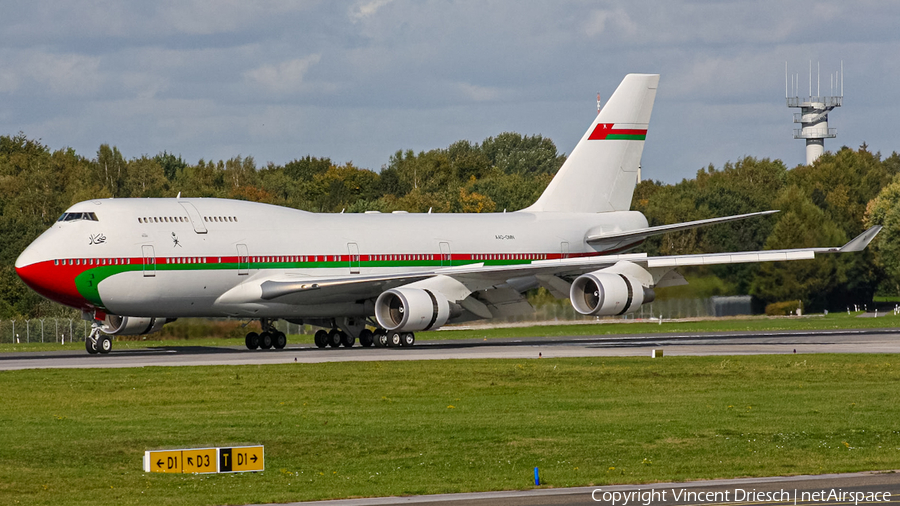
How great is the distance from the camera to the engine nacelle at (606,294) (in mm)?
42000

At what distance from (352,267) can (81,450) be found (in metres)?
24.7

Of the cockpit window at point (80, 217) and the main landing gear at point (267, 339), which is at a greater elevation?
the cockpit window at point (80, 217)

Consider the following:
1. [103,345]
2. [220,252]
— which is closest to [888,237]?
[220,252]

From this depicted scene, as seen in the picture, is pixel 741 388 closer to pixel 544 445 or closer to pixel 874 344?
pixel 544 445

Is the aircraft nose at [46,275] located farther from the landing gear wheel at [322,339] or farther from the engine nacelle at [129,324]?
the landing gear wheel at [322,339]

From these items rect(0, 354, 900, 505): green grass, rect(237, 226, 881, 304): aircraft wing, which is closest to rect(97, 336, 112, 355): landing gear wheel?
rect(237, 226, 881, 304): aircraft wing

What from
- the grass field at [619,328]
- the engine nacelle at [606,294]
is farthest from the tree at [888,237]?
Result: the engine nacelle at [606,294]

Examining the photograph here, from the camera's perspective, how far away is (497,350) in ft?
136

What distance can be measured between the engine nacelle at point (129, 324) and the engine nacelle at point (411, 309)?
24.9ft

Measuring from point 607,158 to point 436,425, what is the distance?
3144cm

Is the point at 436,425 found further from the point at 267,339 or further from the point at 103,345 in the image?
the point at 267,339

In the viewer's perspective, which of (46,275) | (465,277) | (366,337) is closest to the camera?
(46,275)

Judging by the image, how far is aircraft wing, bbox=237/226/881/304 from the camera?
137 ft

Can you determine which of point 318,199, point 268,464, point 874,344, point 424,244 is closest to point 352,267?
point 424,244
